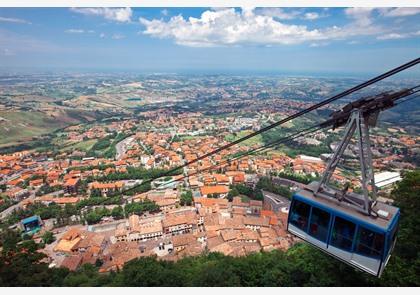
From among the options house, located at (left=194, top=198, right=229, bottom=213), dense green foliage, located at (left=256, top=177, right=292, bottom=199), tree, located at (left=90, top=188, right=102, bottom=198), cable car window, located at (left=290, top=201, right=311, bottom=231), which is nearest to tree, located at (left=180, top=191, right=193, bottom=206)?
house, located at (left=194, top=198, right=229, bottom=213)

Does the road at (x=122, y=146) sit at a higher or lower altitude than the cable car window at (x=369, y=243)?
lower

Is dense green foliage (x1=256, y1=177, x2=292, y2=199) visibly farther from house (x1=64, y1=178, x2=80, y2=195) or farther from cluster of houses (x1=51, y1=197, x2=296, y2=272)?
house (x1=64, y1=178, x2=80, y2=195)

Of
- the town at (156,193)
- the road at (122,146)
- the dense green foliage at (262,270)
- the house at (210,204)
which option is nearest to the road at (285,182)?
the town at (156,193)

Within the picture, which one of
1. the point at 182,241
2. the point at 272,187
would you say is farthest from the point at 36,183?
the point at 272,187

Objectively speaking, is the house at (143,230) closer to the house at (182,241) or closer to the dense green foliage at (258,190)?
the house at (182,241)

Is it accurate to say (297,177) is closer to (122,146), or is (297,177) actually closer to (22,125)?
(122,146)

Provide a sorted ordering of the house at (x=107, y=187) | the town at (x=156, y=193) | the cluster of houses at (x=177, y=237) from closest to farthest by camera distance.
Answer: the cluster of houses at (x=177, y=237), the town at (x=156, y=193), the house at (x=107, y=187)

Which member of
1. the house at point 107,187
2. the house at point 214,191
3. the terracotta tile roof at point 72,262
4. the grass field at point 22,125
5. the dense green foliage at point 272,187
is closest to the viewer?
the terracotta tile roof at point 72,262
